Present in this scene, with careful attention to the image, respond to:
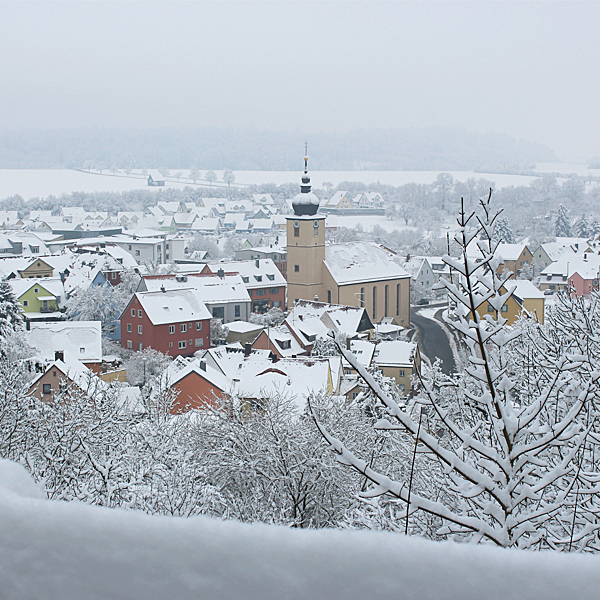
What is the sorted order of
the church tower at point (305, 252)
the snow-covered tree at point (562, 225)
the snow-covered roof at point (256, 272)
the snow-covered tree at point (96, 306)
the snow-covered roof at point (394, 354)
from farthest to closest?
the snow-covered tree at point (562, 225) → the snow-covered roof at point (256, 272) → the church tower at point (305, 252) → the snow-covered tree at point (96, 306) → the snow-covered roof at point (394, 354)

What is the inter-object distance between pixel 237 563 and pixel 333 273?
3920cm

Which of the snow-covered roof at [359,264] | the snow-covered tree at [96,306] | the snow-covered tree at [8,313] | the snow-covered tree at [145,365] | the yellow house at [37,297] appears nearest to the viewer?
the snow-covered tree at [8,313]

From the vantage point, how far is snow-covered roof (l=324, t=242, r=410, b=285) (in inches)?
1609

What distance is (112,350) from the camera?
30.2 m

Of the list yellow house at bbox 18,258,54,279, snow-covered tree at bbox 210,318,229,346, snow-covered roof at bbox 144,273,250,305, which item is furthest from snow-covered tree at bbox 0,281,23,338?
yellow house at bbox 18,258,54,279

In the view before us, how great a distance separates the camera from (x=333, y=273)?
4028 centimetres

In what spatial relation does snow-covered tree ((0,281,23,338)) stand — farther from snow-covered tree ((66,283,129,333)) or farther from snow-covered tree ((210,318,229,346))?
snow-covered tree ((210,318,229,346))

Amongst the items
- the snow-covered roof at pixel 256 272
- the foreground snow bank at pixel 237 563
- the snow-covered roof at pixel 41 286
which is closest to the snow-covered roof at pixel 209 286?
the snow-covered roof at pixel 256 272

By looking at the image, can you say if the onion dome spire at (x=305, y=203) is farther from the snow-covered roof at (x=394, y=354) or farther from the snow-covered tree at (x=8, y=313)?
the snow-covered tree at (x=8, y=313)

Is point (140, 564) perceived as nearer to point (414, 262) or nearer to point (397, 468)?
point (397, 468)

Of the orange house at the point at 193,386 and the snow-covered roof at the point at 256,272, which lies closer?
the orange house at the point at 193,386

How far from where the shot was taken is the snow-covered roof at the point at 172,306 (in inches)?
1192

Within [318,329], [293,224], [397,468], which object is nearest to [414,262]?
[293,224]

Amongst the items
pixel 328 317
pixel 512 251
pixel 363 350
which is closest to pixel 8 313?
pixel 363 350
